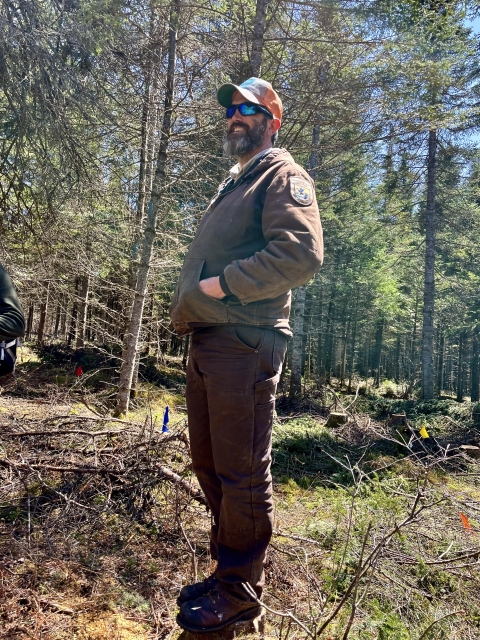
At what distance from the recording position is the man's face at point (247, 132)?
2121 mm

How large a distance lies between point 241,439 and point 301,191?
1100 millimetres

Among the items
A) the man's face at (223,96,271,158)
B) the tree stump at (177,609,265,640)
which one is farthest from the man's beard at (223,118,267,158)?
the tree stump at (177,609,265,640)

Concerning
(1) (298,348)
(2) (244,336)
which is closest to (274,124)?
(2) (244,336)

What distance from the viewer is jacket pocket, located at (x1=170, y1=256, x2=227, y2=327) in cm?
188

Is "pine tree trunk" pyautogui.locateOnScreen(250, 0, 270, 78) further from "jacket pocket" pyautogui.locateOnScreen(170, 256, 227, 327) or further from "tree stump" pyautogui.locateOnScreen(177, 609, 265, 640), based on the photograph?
"tree stump" pyautogui.locateOnScreen(177, 609, 265, 640)

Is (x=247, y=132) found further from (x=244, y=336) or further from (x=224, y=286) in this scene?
(x=244, y=336)

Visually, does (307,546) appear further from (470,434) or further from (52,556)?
(470,434)

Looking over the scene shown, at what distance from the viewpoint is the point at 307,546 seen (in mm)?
3088

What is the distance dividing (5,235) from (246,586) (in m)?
4.56

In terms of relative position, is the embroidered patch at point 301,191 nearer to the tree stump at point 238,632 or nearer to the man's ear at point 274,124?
the man's ear at point 274,124

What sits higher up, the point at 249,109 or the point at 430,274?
the point at 430,274

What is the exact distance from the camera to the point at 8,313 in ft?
7.75

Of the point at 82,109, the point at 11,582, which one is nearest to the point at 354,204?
the point at 82,109

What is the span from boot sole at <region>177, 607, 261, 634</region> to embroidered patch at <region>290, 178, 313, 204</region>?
178cm
